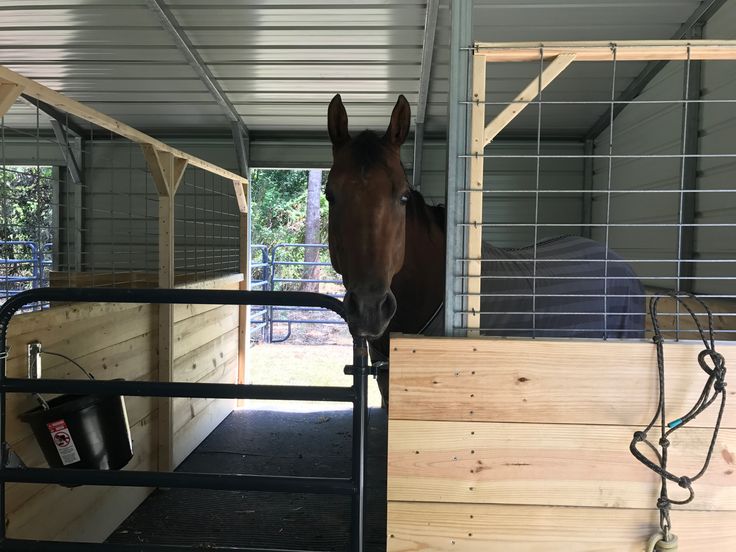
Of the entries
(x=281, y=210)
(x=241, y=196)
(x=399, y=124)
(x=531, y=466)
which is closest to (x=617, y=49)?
(x=399, y=124)

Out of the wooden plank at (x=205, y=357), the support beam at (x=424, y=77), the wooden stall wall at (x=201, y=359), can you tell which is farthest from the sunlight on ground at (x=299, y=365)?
the support beam at (x=424, y=77)

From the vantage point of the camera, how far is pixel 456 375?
1.32 meters

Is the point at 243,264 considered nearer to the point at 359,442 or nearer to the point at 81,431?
the point at 81,431

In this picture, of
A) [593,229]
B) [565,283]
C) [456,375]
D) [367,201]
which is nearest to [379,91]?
[593,229]

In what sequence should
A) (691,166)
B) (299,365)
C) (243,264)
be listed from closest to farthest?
(691,166) → (243,264) → (299,365)

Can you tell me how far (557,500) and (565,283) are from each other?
105 cm

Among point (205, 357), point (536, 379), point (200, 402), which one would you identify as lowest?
point (200, 402)

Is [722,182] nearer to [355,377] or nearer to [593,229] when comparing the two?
[593,229]

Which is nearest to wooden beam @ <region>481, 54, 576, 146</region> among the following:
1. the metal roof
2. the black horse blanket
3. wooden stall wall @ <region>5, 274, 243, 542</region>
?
the black horse blanket

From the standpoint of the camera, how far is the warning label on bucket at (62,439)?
1.89m

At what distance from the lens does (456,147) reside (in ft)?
4.45

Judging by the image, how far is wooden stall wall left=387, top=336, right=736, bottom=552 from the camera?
1.30 meters

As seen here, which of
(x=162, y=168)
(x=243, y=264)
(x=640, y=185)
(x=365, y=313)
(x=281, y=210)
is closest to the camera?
(x=365, y=313)

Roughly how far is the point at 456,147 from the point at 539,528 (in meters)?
1.03
